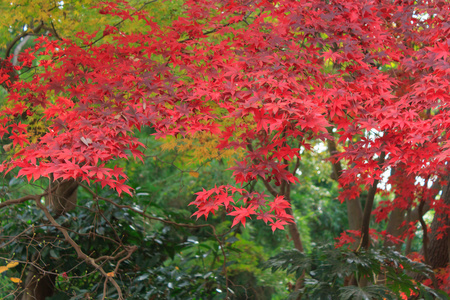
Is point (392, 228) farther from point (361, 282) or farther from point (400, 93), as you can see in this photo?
point (400, 93)

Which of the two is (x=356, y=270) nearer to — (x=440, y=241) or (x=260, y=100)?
(x=440, y=241)

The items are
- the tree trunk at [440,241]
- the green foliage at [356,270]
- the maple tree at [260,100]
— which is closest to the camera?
the maple tree at [260,100]

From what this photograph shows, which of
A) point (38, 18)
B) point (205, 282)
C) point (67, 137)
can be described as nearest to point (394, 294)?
point (205, 282)

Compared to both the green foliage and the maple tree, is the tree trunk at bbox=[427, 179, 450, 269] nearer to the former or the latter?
the green foliage

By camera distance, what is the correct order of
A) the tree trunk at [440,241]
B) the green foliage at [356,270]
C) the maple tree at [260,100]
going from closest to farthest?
the maple tree at [260,100] < the green foliage at [356,270] < the tree trunk at [440,241]

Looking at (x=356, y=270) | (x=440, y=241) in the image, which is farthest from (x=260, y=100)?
(x=440, y=241)

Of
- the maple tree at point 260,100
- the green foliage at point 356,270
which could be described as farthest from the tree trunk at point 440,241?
the maple tree at point 260,100

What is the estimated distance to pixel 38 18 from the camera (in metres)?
3.17

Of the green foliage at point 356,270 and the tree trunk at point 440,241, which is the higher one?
the tree trunk at point 440,241

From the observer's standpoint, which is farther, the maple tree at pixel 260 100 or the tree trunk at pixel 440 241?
the tree trunk at pixel 440 241

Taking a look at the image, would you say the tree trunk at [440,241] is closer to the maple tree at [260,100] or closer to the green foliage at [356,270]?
the green foliage at [356,270]

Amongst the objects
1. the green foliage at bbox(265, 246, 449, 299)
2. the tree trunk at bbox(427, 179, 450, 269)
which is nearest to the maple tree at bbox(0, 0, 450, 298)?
the green foliage at bbox(265, 246, 449, 299)

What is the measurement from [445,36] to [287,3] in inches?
36.5

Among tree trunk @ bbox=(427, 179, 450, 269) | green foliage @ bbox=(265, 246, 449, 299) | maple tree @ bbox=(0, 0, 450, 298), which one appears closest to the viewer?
maple tree @ bbox=(0, 0, 450, 298)
